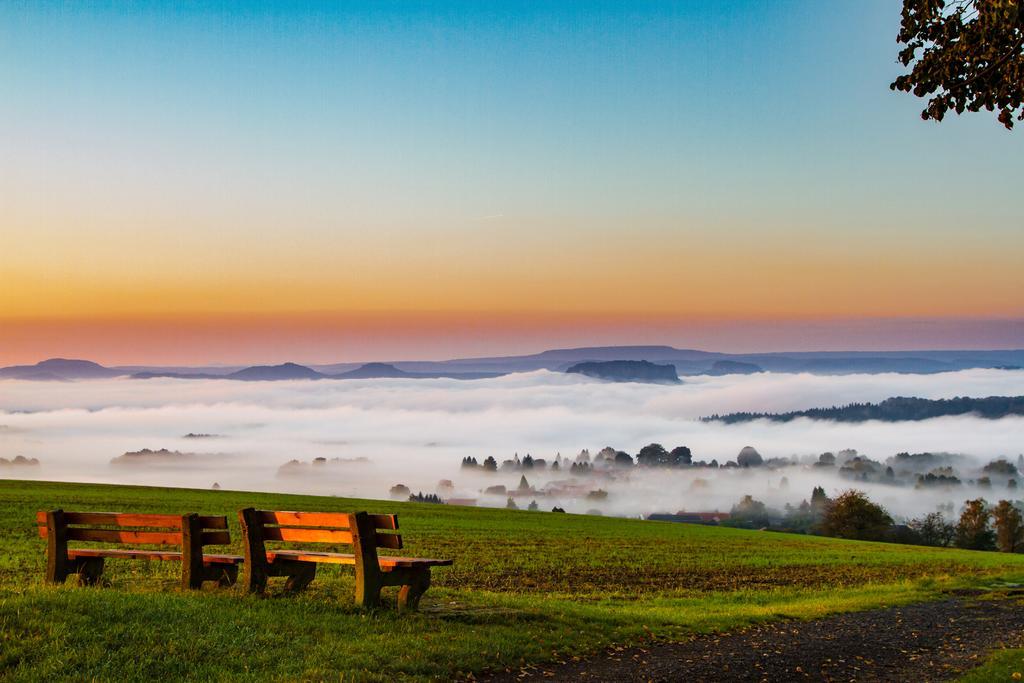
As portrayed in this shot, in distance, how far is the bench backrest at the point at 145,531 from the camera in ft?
49.6

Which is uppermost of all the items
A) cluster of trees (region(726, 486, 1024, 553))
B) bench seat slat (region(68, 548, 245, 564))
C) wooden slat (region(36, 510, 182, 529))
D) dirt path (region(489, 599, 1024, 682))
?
wooden slat (region(36, 510, 182, 529))

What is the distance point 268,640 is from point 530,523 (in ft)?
161

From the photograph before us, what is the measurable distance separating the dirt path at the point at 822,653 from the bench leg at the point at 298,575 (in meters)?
4.53

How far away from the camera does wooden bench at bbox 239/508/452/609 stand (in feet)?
47.5

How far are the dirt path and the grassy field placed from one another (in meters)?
0.66

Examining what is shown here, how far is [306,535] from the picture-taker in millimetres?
14766

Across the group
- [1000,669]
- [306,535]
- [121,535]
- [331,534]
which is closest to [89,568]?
[121,535]

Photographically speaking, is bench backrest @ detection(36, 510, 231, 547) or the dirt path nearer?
the dirt path

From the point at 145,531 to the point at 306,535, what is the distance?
2.94m

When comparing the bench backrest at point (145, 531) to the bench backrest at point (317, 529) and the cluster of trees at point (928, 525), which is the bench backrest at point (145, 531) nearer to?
the bench backrest at point (317, 529)

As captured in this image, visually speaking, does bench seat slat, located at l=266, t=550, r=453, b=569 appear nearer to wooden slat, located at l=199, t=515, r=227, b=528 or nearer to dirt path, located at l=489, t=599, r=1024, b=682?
wooden slat, located at l=199, t=515, r=227, b=528

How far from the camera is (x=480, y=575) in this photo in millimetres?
28359

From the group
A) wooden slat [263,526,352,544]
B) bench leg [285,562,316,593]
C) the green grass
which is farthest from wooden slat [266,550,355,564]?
the green grass

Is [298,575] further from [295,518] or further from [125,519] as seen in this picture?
[125,519]
